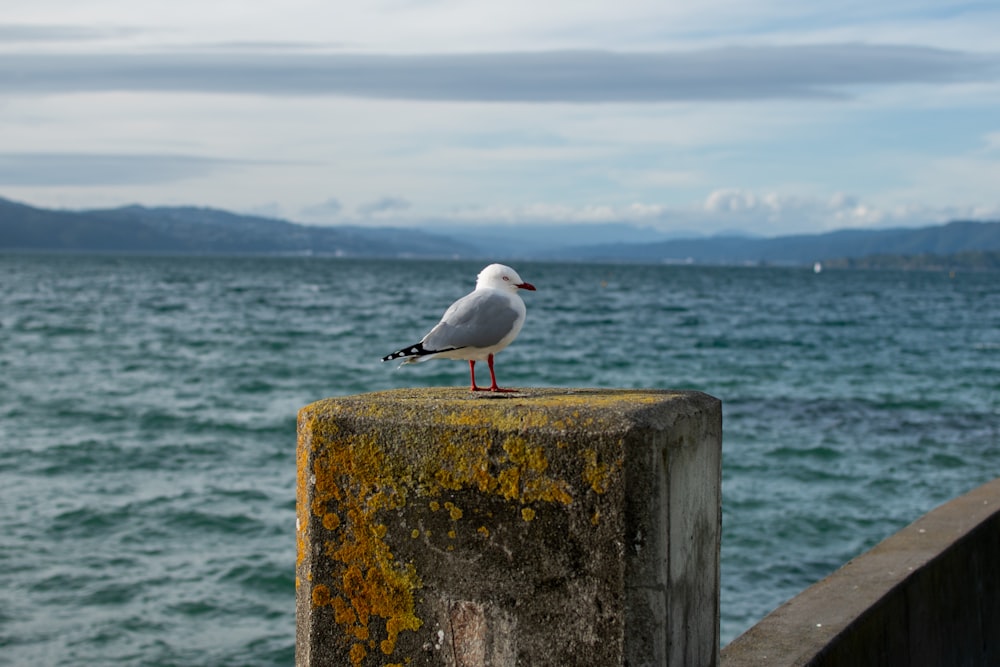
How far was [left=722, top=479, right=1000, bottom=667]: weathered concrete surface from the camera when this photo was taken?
3.41 m

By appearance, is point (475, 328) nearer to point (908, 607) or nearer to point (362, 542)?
point (362, 542)

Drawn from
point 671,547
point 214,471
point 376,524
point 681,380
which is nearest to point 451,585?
point 376,524

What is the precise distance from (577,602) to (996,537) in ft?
11.5

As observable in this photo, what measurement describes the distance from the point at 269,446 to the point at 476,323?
594 inches

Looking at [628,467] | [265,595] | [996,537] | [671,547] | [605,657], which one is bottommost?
[265,595]

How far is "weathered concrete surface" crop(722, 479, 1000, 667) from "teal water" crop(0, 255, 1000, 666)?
4.72 metres

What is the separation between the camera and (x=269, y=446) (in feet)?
57.5

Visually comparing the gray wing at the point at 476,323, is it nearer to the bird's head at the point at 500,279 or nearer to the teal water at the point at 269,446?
the bird's head at the point at 500,279

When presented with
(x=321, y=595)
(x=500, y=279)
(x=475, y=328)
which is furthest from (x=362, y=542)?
(x=500, y=279)

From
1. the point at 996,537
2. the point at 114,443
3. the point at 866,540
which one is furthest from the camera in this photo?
the point at 114,443

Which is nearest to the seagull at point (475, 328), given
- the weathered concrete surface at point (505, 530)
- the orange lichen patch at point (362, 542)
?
the weathered concrete surface at point (505, 530)

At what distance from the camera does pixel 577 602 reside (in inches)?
85.6

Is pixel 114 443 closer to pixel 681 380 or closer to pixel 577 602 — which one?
pixel 681 380

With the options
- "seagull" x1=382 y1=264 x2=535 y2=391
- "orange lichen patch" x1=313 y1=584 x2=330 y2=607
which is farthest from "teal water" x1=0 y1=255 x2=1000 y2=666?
"orange lichen patch" x1=313 y1=584 x2=330 y2=607
